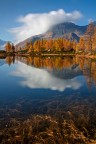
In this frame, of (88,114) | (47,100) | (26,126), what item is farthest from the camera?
(47,100)

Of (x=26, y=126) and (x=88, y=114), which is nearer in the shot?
(x=26, y=126)

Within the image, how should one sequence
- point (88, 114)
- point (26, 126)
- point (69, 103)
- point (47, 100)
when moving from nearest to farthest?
point (26, 126), point (88, 114), point (69, 103), point (47, 100)

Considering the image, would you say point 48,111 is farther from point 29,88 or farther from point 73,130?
point 29,88

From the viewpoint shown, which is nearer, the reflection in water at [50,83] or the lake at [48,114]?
the lake at [48,114]

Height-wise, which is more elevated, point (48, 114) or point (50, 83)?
point (48, 114)

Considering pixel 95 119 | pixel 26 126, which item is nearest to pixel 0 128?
pixel 26 126

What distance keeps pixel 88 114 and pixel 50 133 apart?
5718 millimetres

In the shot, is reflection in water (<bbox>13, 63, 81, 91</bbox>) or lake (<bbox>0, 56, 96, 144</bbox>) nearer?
lake (<bbox>0, 56, 96, 144</bbox>)

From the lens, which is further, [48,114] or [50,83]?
[50,83]

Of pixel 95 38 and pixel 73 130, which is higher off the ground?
pixel 95 38

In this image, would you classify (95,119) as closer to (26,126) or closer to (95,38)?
(26,126)

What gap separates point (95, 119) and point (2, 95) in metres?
13.0

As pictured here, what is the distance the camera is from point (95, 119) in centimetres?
1599

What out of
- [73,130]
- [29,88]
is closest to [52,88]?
[29,88]
